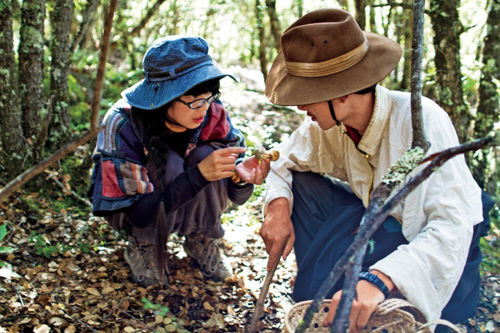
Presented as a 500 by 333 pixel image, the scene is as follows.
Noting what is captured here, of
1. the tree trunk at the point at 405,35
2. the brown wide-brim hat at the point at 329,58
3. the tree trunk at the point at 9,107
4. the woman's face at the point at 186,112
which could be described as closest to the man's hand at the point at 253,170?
the woman's face at the point at 186,112

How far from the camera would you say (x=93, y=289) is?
8.74ft

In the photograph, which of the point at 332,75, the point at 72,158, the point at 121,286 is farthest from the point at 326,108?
the point at 72,158

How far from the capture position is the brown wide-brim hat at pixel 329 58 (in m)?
2.04

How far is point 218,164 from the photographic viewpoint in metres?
2.46

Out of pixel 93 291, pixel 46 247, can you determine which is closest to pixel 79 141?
pixel 93 291

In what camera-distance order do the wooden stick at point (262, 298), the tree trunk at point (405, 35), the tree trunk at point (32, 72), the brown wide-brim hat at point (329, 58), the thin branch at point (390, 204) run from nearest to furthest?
the thin branch at point (390, 204) → the brown wide-brim hat at point (329, 58) → the wooden stick at point (262, 298) → the tree trunk at point (32, 72) → the tree trunk at point (405, 35)

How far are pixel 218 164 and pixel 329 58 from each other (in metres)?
0.84

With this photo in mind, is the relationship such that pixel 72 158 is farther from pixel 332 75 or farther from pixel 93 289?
pixel 332 75

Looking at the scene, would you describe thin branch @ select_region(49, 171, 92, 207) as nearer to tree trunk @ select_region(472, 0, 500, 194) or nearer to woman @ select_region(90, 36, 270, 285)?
woman @ select_region(90, 36, 270, 285)

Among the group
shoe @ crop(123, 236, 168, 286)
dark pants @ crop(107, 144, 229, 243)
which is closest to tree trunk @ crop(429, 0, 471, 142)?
dark pants @ crop(107, 144, 229, 243)

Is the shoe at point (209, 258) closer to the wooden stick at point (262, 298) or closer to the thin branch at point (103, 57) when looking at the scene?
the wooden stick at point (262, 298)

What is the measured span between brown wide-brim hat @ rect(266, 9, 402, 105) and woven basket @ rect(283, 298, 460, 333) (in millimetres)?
939

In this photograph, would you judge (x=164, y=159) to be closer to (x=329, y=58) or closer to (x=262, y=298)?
(x=262, y=298)

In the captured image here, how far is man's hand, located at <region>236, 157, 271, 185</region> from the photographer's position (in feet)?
8.77
